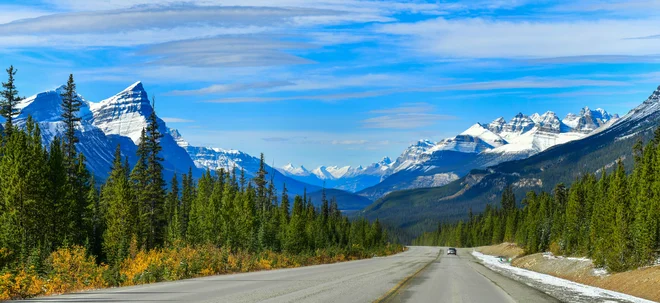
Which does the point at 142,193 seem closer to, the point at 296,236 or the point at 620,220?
the point at 296,236

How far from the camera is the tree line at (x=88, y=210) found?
44.8m

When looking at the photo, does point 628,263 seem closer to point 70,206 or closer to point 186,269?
point 186,269

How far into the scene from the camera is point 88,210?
63688 mm

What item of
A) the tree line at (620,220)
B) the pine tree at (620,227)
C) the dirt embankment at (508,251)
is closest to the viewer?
the tree line at (620,220)

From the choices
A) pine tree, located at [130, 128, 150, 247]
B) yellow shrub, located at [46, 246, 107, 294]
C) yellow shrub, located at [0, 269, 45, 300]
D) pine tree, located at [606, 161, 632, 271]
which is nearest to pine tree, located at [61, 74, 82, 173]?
pine tree, located at [130, 128, 150, 247]

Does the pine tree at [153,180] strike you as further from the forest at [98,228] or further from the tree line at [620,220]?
the tree line at [620,220]

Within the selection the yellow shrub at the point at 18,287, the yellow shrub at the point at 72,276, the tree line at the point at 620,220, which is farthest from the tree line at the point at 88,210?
the tree line at the point at 620,220

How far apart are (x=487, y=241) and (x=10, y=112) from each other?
544 ft

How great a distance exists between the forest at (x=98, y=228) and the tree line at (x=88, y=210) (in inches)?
3.9

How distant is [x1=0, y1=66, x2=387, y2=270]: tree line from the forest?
0.33 ft

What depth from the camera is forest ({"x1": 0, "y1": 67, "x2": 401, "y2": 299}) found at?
26922 millimetres

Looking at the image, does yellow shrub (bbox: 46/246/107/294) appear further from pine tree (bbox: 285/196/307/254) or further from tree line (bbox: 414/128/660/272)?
pine tree (bbox: 285/196/307/254)

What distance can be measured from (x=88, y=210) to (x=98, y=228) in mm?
4460

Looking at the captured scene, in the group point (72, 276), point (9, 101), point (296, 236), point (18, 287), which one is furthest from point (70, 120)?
point (18, 287)
